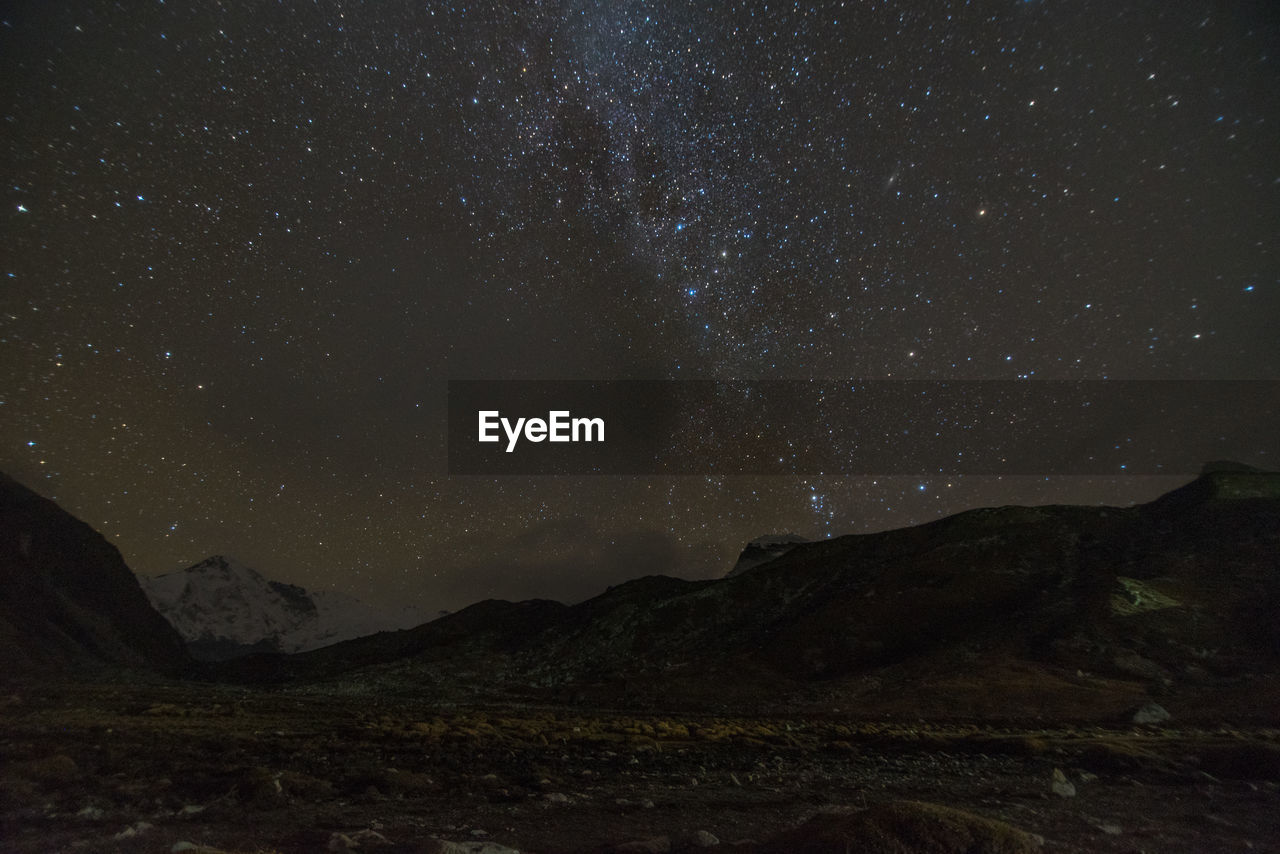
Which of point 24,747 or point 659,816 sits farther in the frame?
point 24,747

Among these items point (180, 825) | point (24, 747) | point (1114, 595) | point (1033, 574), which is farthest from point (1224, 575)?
point (24, 747)

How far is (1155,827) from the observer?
26.9ft

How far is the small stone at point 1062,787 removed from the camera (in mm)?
10267

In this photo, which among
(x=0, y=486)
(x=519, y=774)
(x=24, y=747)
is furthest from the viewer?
(x=0, y=486)

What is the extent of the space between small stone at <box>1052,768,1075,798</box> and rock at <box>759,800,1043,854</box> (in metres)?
6.57

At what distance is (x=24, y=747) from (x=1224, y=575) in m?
72.8

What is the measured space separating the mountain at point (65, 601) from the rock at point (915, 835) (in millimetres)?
97943

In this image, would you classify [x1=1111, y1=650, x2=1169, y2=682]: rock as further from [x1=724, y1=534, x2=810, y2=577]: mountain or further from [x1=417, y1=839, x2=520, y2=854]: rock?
[x1=724, y1=534, x2=810, y2=577]: mountain

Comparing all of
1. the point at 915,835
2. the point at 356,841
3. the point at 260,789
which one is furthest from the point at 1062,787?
the point at 260,789

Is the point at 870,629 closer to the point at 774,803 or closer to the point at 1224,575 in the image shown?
the point at 1224,575

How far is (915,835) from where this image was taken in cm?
520

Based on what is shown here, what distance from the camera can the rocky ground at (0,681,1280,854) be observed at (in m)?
6.89

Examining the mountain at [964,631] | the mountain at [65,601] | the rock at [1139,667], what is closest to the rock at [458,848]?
the mountain at [964,631]

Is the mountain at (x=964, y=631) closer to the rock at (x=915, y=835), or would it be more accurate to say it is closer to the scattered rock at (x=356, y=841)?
the rock at (x=915, y=835)
